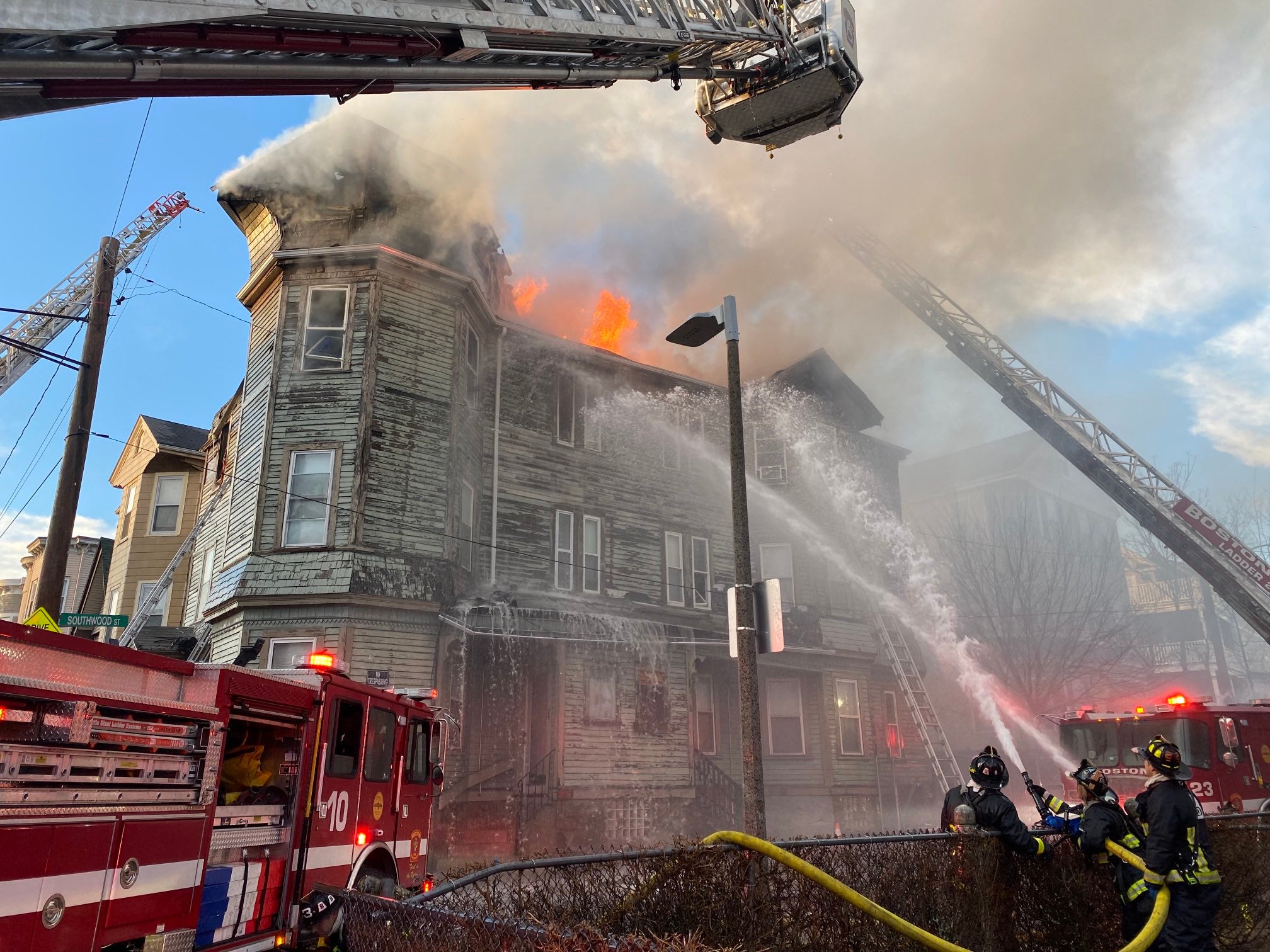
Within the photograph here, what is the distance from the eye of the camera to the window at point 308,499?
Result: 53.7 feet

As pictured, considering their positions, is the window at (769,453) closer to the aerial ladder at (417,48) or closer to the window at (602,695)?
the window at (602,695)

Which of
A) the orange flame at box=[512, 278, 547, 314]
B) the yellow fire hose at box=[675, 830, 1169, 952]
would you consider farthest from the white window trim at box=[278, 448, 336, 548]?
the yellow fire hose at box=[675, 830, 1169, 952]

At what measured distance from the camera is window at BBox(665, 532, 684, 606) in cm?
2200

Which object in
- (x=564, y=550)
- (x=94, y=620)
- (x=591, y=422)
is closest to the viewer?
(x=94, y=620)

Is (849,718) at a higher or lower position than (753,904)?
higher

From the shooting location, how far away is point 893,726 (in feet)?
81.1

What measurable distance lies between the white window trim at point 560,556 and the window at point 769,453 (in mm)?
6581

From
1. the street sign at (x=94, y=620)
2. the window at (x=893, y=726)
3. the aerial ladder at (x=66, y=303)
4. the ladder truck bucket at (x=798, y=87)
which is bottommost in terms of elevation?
the window at (x=893, y=726)

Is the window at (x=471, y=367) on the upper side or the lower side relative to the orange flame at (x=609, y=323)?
lower

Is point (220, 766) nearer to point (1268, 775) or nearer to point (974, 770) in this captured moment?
point (974, 770)

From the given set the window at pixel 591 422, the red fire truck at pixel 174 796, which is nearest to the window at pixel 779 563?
the window at pixel 591 422

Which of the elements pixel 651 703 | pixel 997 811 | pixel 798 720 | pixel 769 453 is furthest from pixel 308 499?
pixel 997 811

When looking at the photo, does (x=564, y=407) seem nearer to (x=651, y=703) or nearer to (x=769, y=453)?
(x=769, y=453)

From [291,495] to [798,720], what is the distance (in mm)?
13657
